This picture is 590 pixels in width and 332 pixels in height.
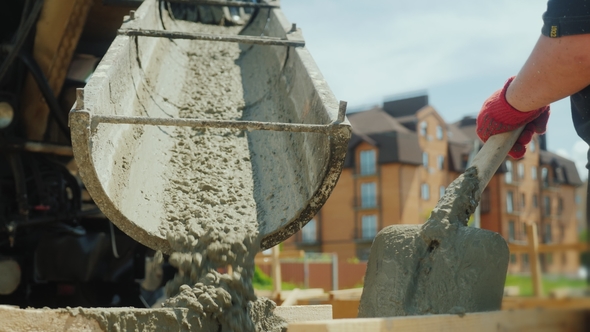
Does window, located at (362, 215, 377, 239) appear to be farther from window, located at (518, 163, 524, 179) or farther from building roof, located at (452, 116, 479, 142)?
building roof, located at (452, 116, 479, 142)

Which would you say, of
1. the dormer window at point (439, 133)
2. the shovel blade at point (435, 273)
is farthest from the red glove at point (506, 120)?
the dormer window at point (439, 133)

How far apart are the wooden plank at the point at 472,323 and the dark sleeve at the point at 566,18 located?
575 millimetres

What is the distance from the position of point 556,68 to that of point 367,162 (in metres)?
31.8

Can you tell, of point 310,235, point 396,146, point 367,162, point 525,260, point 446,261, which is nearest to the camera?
point 525,260

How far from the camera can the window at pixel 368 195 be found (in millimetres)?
32906

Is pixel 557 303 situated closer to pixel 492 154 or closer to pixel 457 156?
pixel 492 154

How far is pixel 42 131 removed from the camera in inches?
186

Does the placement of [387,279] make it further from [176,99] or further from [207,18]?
[207,18]

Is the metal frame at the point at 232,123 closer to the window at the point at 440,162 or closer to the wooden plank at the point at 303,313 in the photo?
the wooden plank at the point at 303,313

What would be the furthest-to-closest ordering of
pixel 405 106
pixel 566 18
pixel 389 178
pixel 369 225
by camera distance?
1. pixel 405 106
2. pixel 369 225
3. pixel 389 178
4. pixel 566 18

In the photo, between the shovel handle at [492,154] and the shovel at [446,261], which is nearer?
the shovel at [446,261]

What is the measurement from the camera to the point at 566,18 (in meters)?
1.36

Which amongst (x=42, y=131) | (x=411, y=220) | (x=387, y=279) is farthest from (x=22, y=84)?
(x=411, y=220)

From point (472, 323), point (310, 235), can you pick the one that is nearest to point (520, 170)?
point (310, 235)
